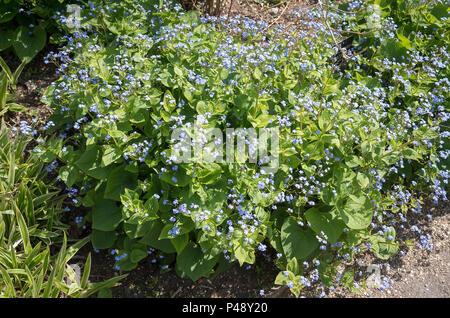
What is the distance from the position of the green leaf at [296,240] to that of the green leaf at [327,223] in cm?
12

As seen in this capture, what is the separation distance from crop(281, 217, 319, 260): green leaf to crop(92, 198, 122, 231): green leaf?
145 centimetres

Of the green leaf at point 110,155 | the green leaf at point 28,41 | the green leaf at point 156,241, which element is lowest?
the green leaf at point 156,241

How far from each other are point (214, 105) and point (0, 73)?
109 inches

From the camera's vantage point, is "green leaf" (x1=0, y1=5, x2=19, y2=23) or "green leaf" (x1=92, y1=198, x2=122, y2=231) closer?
"green leaf" (x1=92, y1=198, x2=122, y2=231)

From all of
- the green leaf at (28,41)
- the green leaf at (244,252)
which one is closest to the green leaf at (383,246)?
the green leaf at (244,252)

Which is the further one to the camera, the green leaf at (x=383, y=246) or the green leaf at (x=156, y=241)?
the green leaf at (x=383, y=246)

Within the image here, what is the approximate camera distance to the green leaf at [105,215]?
3.45 meters

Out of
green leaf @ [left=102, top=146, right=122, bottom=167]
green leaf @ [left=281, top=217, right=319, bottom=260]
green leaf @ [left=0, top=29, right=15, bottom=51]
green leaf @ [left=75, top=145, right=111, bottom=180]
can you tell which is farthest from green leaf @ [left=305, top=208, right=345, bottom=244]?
green leaf @ [left=0, top=29, right=15, bottom=51]

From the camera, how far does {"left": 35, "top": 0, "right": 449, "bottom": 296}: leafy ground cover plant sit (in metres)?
3.16

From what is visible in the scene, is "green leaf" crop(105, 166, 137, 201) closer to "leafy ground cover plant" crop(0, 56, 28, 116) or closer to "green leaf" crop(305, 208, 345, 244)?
"green leaf" crop(305, 208, 345, 244)

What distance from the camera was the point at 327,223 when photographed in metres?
3.42

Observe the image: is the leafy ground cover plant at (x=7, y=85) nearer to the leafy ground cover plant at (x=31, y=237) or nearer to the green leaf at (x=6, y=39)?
the green leaf at (x=6, y=39)

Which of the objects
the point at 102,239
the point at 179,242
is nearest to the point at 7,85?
the point at 102,239
